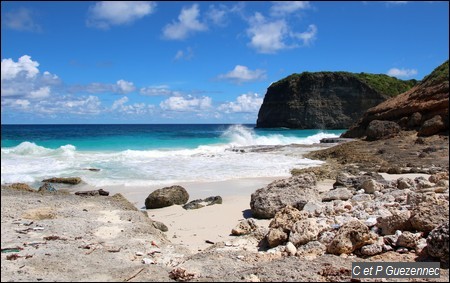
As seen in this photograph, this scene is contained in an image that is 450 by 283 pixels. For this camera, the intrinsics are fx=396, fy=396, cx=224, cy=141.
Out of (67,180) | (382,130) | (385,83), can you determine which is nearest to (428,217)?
(67,180)

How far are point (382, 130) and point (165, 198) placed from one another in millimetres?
14819

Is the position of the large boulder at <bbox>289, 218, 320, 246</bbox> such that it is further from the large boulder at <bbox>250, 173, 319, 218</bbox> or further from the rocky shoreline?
the large boulder at <bbox>250, 173, 319, 218</bbox>

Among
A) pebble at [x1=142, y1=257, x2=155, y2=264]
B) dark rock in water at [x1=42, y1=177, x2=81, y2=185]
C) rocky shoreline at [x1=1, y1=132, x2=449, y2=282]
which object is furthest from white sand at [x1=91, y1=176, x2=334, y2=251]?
dark rock in water at [x1=42, y1=177, x2=81, y2=185]

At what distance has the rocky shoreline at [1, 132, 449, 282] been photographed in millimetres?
4504

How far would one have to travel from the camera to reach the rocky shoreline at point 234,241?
14.8 ft

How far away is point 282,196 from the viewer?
26.9ft

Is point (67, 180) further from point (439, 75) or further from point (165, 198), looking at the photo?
point (439, 75)

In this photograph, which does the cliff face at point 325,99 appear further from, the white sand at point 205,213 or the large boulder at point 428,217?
the large boulder at point 428,217

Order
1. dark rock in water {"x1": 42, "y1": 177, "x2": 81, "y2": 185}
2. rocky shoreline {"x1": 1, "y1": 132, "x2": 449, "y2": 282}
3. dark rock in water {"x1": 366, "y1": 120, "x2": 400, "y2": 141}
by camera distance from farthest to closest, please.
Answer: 1. dark rock in water {"x1": 366, "y1": 120, "x2": 400, "y2": 141}
2. dark rock in water {"x1": 42, "y1": 177, "x2": 81, "y2": 185}
3. rocky shoreline {"x1": 1, "y1": 132, "x2": 449, "y2": 282}

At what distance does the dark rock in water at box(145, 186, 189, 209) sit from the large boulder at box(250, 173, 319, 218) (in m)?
2.29

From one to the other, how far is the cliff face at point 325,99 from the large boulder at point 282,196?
5956cm

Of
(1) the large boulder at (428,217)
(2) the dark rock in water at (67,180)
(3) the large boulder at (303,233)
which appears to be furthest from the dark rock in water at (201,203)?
(2) the dark rock in water at (67,180)

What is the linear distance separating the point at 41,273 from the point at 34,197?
12.3 feet

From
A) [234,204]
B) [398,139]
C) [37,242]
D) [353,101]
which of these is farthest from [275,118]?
[37,242]
